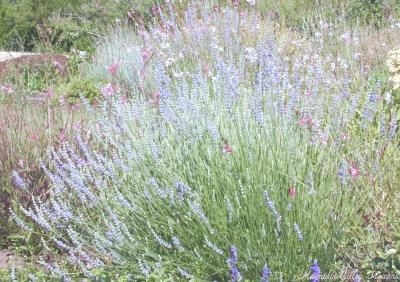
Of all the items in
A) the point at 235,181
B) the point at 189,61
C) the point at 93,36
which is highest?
the point at 235,181

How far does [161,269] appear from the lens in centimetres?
307

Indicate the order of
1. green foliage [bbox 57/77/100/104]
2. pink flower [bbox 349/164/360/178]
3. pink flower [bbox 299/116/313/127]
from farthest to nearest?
1. green foliage [bbox 57/77/100/104]
2. pink flower [bbox 299/116/313/127]
3. pink flower [bbox 349/164/360/178]

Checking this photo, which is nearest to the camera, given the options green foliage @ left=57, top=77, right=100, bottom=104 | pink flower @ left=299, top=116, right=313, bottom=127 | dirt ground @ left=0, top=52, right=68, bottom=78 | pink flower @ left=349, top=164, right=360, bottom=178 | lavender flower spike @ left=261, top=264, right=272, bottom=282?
lavender flower spike @ left=261, top=264, right=272, bottom=282

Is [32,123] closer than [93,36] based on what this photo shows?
Yes

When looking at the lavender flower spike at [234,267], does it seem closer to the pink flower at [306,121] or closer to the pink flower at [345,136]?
the pink flower at [306,121]

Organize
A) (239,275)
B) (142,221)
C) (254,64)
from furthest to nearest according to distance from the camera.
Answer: (254,64)
(142,221)
(239,275)

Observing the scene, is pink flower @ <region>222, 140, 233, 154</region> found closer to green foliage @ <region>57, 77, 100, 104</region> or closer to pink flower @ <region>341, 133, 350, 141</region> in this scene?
pink flower @ <region>341, 133, 350, 141</region>

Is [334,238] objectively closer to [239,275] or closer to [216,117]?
[239,275]

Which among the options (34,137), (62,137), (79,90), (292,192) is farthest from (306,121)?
(79,90)

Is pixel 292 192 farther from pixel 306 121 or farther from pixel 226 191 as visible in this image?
pixel 306 121

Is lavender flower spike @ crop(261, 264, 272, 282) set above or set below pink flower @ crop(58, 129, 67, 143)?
above

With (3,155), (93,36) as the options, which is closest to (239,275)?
(3,155)

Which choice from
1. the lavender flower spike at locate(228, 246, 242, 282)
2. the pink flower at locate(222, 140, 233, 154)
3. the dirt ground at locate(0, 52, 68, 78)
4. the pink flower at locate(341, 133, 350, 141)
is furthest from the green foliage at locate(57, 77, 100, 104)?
the lavender flower spike at locate(228, 246, 242, 282)

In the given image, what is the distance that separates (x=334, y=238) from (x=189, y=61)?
415cm
